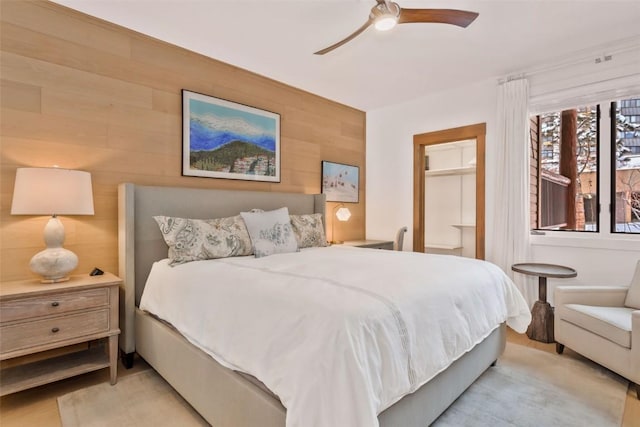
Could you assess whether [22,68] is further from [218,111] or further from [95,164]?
[218,111]

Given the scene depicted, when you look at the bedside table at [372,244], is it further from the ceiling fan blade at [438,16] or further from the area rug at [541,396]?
the ceiling fan blade at [438,16]

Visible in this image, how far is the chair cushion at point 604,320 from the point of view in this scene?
217 cm

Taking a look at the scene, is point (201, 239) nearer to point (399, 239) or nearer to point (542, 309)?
point (399, 239)

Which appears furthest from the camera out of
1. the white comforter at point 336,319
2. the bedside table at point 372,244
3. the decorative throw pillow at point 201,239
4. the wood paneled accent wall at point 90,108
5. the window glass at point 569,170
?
the bedside table at point 372,244

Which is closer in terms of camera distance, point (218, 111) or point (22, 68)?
point (22, 68)

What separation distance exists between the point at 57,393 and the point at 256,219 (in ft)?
5.88

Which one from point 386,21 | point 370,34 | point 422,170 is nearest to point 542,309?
point 422,170

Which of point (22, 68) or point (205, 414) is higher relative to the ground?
point (22, 68)

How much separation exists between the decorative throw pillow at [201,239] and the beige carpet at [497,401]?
88 cm

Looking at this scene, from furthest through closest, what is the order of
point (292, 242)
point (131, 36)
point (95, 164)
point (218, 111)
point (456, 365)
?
1. point (218, 111)
2. point (292, 242)
3. point (131, 36)
4. point (95, 164)
5. point (456, 365)

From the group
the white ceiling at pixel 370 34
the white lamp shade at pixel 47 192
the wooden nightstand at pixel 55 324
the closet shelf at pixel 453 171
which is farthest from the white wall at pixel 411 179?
the white lamp shade at pixel 47 192

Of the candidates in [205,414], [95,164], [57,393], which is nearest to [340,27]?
[95,164]

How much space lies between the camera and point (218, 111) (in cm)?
331

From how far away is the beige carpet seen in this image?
1834 mm
